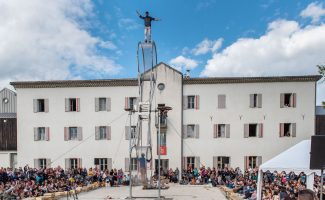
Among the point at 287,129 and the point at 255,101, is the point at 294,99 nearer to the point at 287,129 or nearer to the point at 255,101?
the point at 287,129

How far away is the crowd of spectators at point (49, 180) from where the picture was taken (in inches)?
630

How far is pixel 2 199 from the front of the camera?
14289mm

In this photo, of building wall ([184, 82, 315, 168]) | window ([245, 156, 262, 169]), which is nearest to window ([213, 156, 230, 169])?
building wall ([184, 82, 315, 168])

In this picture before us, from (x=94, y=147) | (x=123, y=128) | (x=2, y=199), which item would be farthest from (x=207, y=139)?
(x=2, y=199)

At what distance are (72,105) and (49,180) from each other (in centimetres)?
708

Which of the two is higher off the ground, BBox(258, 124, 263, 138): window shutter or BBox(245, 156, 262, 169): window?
BBox(258, 124, 263, 138): window shutter

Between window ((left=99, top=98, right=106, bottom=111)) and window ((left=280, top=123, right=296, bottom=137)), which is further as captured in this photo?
window ((left=99, top=98, right=106, bottom=111))

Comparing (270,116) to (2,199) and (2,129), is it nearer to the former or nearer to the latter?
(2,199)

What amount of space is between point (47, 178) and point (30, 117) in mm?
6559

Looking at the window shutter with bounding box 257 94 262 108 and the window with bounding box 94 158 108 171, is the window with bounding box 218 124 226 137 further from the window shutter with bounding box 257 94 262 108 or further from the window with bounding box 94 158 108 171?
the window with bounding box 94 158 108 171

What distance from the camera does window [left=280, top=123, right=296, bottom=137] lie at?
2155 cm

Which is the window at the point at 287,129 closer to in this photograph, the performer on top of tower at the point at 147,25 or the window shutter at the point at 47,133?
the performer on top of tower at the point at 147,25

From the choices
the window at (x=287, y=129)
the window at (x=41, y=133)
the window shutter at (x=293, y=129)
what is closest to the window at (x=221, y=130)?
the window at (x=287, y=129)

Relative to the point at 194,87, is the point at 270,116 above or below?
below
